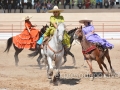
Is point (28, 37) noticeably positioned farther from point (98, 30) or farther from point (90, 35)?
point (98, 30)

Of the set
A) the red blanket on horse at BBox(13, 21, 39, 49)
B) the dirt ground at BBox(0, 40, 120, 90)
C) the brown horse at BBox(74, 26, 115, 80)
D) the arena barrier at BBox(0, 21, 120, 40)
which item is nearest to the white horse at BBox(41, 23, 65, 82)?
the dirt ground at BBox(0, 40, 120, 90)

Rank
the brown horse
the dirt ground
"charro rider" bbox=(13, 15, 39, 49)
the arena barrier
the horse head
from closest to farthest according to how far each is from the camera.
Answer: the horse head < the dirt ground < the brown horse < "charro rider" bbox=(13, 15, 39, 49) < the arena barrier

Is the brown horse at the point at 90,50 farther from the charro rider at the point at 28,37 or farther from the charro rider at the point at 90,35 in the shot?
the charro rider at the point at 28,37

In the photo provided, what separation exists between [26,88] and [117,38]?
46.8ft

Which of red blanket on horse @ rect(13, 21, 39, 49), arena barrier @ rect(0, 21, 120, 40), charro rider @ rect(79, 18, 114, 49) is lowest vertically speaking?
arena barrier @ rect(0, 21, 120, 40)

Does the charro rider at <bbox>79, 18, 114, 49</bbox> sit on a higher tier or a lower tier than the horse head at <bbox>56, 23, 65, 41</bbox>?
lower

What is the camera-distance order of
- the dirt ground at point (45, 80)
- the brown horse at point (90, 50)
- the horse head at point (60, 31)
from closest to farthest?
the horse head at point (60, 31) < the dirt ground at point (45, 80) < the brown horse at point (90, 50)

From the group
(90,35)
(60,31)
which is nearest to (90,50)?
(90,35)

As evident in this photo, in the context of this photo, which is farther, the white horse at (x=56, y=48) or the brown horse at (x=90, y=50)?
the brown horse at (x=90, y=50)

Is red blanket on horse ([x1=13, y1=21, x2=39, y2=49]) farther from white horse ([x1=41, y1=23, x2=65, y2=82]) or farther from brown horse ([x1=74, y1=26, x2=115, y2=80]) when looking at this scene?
white horse ([x1=41, y1=23, x2=65, y2=82])

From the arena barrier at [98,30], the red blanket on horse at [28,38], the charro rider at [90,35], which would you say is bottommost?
the arena barrier at [98,30]

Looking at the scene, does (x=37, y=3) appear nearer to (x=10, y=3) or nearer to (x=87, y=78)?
(x=10, y=3)

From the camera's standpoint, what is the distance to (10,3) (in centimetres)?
3516

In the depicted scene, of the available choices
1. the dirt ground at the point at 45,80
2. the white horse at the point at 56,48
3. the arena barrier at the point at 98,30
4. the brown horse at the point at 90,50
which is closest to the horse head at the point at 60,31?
the white horse at the point at 56,48
